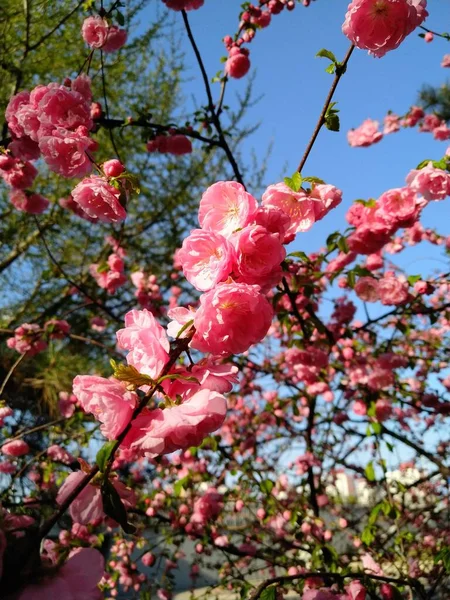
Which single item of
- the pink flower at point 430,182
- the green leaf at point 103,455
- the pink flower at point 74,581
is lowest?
the pink flower at point 74,581

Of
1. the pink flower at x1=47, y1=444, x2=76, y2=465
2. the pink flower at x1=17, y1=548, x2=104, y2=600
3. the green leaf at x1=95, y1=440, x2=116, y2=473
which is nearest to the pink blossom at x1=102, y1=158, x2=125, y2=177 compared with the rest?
the green leaf at x1=95, y1=440, x2=116, y2=473

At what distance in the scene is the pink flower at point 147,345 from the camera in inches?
27.6

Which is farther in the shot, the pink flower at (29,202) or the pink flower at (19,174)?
the pink flower at (29,202)

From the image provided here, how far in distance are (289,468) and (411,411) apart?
133 cm

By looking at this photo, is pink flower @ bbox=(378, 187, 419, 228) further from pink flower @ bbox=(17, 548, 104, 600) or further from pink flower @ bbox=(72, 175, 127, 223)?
pink flower @ bbox=(17, 548, 104, 600)

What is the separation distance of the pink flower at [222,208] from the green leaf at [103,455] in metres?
0.40

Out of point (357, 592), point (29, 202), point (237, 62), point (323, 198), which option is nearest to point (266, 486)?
point (357, 592)

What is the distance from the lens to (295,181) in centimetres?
92

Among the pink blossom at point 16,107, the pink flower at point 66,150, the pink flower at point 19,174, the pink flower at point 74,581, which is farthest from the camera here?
the pink flower at point 19,174

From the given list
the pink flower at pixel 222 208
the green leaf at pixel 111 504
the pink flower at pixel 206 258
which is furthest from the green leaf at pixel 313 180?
the green leaf at pixel 111 504

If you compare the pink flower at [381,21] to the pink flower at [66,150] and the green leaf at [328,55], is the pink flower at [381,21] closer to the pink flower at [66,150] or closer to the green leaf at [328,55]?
the green leaf at [328,55]

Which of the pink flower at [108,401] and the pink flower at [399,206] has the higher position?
the pink flower at [399,206]

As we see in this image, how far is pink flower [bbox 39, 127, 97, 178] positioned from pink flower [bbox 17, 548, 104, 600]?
0.97 meters

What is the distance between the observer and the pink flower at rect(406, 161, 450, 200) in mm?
1493
